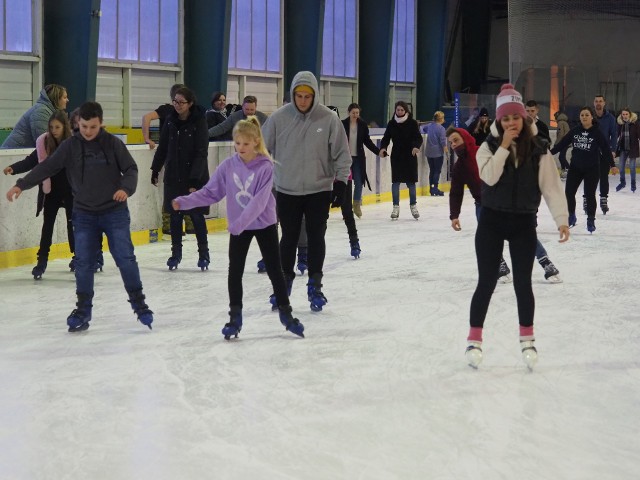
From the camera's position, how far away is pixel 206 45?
18438 mm

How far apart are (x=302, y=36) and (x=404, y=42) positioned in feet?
18.6

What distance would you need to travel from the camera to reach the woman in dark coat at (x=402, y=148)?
13.4 m

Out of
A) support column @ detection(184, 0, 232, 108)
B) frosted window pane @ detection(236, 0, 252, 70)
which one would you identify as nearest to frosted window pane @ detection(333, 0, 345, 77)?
frosted window pane @ detection(236, 0, 252, 70)

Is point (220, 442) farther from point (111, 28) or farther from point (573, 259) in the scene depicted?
point (111, 28)

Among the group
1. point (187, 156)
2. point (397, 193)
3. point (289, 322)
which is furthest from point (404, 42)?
point (289, 322)

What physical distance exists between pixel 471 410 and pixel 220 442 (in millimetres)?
1081

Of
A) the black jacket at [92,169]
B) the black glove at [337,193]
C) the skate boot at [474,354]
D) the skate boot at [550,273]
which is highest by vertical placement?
the black jacket at [92,169]

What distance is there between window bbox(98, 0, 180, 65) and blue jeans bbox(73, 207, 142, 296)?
36.2 ft

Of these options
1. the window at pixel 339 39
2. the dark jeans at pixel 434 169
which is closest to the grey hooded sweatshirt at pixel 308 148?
the dark jeans at pixel 434 169

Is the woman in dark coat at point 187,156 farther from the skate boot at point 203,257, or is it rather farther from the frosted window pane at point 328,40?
the frosted window pane at point 328,40

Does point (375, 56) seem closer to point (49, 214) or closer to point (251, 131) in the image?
point (49, 214)

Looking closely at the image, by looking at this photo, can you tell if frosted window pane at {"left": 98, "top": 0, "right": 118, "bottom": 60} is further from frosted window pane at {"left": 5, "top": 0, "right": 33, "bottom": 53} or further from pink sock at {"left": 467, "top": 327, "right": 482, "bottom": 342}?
pink sock at {"left": 467, "top": 327, "right": 482, "bottom": 342}

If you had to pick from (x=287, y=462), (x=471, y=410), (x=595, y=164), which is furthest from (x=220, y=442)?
(x=595, y=164)

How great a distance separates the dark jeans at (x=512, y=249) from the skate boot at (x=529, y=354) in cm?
9
